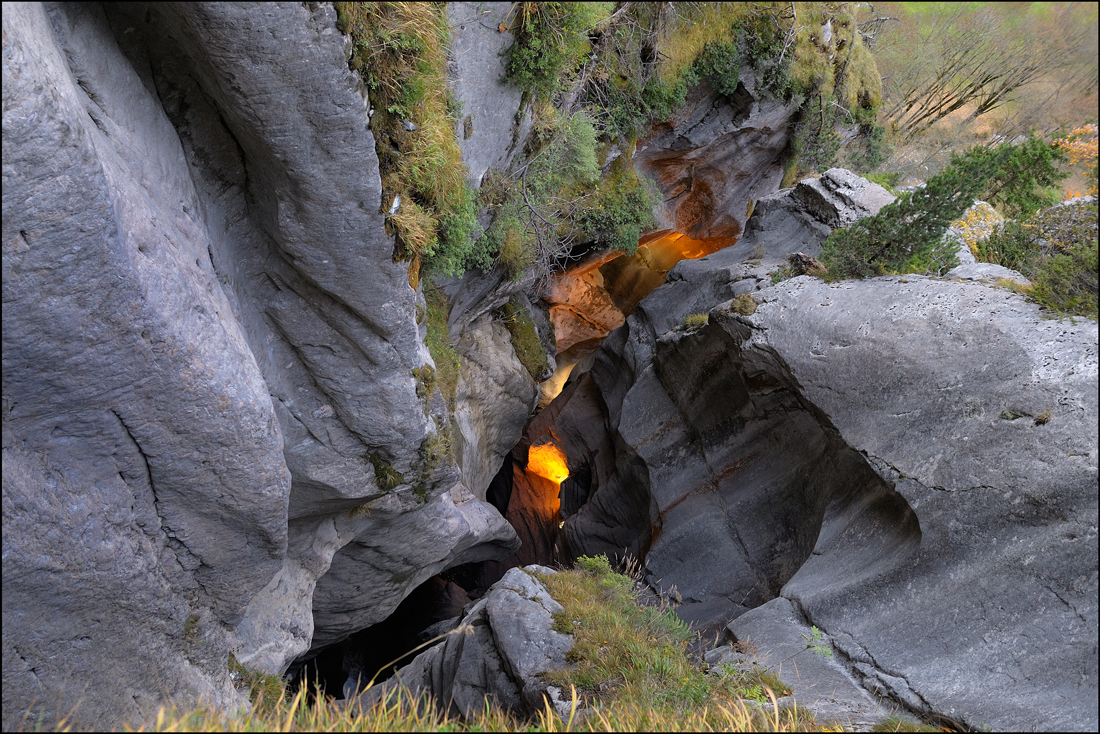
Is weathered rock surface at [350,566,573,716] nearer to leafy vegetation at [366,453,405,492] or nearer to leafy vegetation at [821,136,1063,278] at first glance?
leafy vegetation at [366,453,405,492]

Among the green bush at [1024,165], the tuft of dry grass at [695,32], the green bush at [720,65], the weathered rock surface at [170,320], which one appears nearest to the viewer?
the weathered rock surface at [170,320]

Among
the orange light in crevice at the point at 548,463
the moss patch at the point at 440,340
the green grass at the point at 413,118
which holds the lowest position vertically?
the orange light in crevice at the point at 548,463

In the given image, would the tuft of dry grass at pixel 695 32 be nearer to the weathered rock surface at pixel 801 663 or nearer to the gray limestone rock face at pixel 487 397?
the gray limestone rock face at pixel 487 397

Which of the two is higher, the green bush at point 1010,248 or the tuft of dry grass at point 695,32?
the tuft of dry grass at point 695,32

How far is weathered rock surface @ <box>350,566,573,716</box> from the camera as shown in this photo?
6.86 meters

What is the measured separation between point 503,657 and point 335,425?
3907mm

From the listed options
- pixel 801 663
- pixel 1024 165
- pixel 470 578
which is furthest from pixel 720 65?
pixel 470 578

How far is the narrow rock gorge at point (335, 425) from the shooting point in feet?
12.8

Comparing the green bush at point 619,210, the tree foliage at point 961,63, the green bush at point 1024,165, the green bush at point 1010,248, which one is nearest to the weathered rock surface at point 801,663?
the green bush at point 1010,248

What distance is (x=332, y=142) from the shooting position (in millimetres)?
4566

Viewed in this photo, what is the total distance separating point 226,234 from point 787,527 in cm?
934

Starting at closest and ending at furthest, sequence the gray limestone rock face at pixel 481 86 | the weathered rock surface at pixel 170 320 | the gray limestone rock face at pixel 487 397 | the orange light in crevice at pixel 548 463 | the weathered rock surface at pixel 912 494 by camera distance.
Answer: the weathered rock surface at pixel 170 320, the weathered rock surface at pixel 912 494, the gray limestone rock face at pixel 481 86, the gray limestone rock face at pixel 487 397, the orange light in crevice at pixel 548 463

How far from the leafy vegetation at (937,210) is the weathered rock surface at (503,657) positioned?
6.73 metres

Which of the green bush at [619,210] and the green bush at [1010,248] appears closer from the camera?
the green bush at [1010,248]
